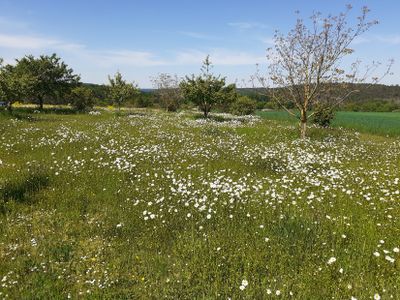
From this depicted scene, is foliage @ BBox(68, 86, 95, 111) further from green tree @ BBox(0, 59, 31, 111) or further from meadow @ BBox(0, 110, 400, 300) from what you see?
meadow @ BBox(0, 110, 400, 300)

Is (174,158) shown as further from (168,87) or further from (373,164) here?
(168,87)

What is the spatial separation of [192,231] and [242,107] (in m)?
49.2

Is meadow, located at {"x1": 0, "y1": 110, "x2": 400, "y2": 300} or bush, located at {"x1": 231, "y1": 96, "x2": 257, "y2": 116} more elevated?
bush, located at {"x1": 231, "y1": 96, "x2": 257, "y2": 116}

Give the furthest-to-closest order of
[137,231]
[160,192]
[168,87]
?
[168,87] < [160,192] < [137,231]

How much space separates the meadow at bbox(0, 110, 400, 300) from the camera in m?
5.40

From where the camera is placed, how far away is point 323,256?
19.6 ft

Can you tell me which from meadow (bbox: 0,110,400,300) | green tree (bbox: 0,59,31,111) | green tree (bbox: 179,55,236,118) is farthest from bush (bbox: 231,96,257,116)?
meadow (bbox: 0,110,400,300)

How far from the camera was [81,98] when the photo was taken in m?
46.7

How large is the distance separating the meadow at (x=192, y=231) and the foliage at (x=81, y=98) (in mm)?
36353

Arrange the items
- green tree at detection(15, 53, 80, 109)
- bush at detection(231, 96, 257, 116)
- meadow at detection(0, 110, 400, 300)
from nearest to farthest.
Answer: meadow at detection(0, 110, 400, 300) → green tree at detection(15, 53, 80, 109) → bush at detection(231, 96, 257, 116)

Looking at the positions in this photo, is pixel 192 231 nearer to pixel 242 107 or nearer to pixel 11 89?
pixel 11 89

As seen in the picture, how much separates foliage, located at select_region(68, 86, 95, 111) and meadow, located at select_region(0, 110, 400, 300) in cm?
3635

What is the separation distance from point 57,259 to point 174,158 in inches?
288

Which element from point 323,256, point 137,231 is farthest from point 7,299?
point 323,256
